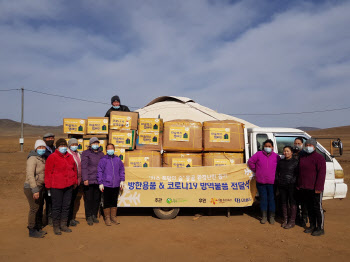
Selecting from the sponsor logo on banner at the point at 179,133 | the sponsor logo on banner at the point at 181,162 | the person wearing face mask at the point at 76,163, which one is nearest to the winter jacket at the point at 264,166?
the sponsor logo on banner at the point at 181,162

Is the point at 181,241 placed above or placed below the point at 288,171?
below

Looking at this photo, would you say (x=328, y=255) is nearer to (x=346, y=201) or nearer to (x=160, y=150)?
(x=160, y=150)

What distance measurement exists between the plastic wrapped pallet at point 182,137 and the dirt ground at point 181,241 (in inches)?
72.3

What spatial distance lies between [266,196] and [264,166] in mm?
750

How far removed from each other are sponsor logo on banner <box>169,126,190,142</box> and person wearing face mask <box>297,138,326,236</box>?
2.75 metres

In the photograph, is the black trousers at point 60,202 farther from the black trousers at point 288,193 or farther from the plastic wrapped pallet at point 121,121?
the black trousers at point 288,193

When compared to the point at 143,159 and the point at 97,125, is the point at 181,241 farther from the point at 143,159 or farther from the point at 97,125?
the point at 97,125

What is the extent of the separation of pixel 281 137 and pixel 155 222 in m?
3.97

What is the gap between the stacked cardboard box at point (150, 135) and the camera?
6621mm

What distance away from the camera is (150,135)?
262 inches

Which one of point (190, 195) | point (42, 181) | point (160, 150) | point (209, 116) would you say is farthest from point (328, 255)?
point (209, 116)

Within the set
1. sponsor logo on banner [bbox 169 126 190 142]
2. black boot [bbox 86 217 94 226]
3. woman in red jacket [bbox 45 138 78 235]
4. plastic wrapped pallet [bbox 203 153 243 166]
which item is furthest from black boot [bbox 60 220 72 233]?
plastic wrapped pallet [bbox 203 153 243 166]

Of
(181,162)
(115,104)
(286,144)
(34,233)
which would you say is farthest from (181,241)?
(115,104)

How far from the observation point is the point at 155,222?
6285 mm
